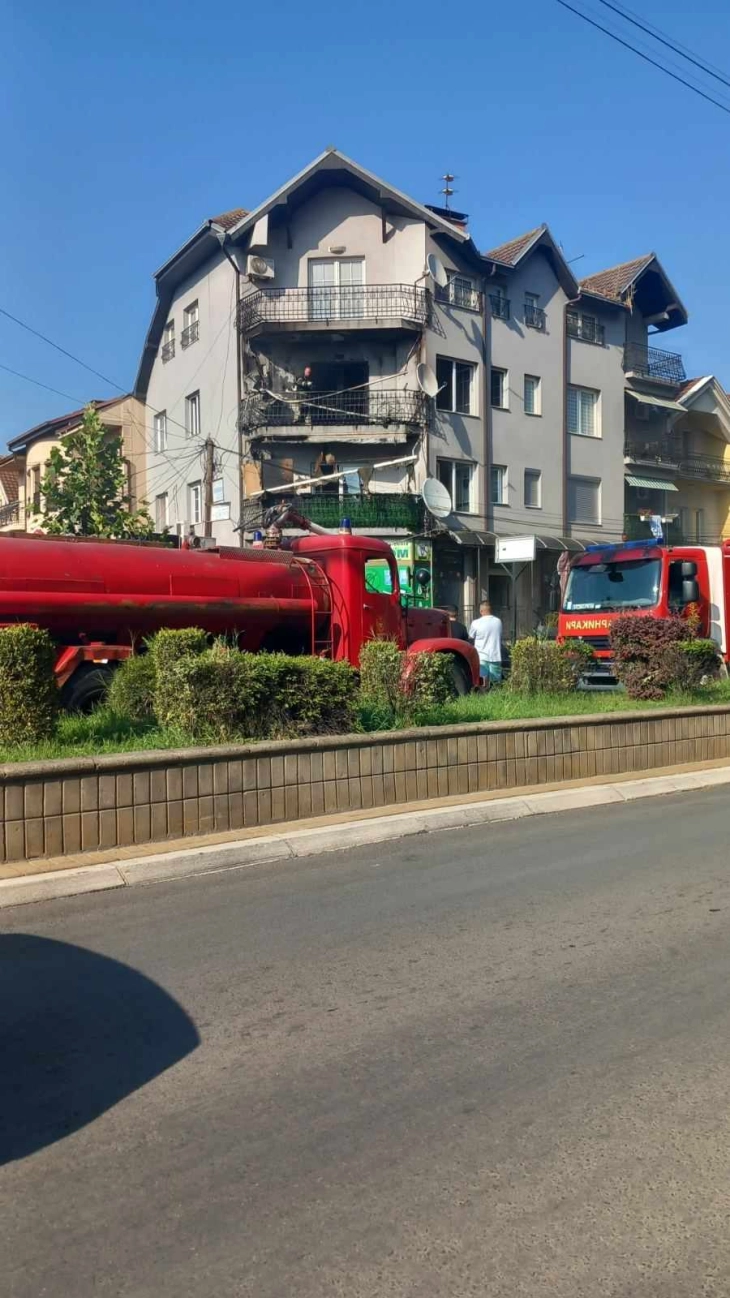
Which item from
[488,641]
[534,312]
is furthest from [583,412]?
[488,641]

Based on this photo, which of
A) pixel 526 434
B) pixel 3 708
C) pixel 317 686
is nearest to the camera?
pixel 3 708

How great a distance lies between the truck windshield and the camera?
17859mm

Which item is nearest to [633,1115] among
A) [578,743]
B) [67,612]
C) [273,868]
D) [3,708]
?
[273,868]

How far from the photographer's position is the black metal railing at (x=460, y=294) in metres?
34.4

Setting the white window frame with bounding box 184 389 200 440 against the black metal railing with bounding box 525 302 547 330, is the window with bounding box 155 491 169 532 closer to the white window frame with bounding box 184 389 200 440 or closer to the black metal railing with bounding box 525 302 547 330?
the white window frame with bounding box 184 389 200 440

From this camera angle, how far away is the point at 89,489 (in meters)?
28.9

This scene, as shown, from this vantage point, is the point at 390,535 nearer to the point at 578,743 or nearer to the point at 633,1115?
the point at 578,743

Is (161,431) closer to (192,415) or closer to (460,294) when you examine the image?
(192,415)

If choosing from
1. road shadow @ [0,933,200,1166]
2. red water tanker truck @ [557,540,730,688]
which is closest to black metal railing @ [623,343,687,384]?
red water tanker truck @ [557,540,730,688]

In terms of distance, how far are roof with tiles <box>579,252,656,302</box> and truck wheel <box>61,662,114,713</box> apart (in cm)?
3190

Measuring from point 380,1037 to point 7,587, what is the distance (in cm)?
900

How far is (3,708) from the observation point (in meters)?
8.12

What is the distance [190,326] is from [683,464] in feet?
68.5

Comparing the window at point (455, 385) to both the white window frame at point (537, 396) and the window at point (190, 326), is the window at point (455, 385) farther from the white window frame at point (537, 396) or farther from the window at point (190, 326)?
the window at point (190, 326)
